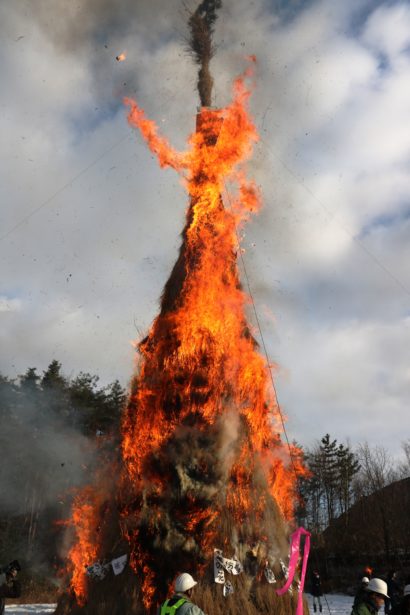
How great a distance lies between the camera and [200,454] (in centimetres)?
1155

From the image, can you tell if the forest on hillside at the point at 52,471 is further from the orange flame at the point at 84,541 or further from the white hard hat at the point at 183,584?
the white hard hat at the point at 183,584

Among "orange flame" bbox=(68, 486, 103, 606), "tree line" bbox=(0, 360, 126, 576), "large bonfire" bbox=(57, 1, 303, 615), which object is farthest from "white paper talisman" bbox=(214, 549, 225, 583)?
"tree line" bbox=(0, 360, 126, 576)

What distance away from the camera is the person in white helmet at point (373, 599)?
5.70m

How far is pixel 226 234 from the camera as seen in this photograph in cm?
1445

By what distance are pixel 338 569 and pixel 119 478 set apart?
27436 mm

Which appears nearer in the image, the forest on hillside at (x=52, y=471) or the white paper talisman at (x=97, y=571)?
the white paper talisman at (x=97, y=571)

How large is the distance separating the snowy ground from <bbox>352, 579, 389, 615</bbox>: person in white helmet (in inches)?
481

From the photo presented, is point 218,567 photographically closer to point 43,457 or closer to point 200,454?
point 200,454

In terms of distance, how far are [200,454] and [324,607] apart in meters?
18.4

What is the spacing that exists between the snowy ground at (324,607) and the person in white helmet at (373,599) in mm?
12213

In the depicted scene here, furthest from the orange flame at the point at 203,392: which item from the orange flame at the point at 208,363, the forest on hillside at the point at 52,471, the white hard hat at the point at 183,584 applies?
the forest on hillside at the point at 52,471

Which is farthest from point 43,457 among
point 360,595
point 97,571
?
point 360,595

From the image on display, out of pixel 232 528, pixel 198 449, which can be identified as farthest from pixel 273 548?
pixel 198 449

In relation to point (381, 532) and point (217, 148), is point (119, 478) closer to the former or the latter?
point (217, 148)
